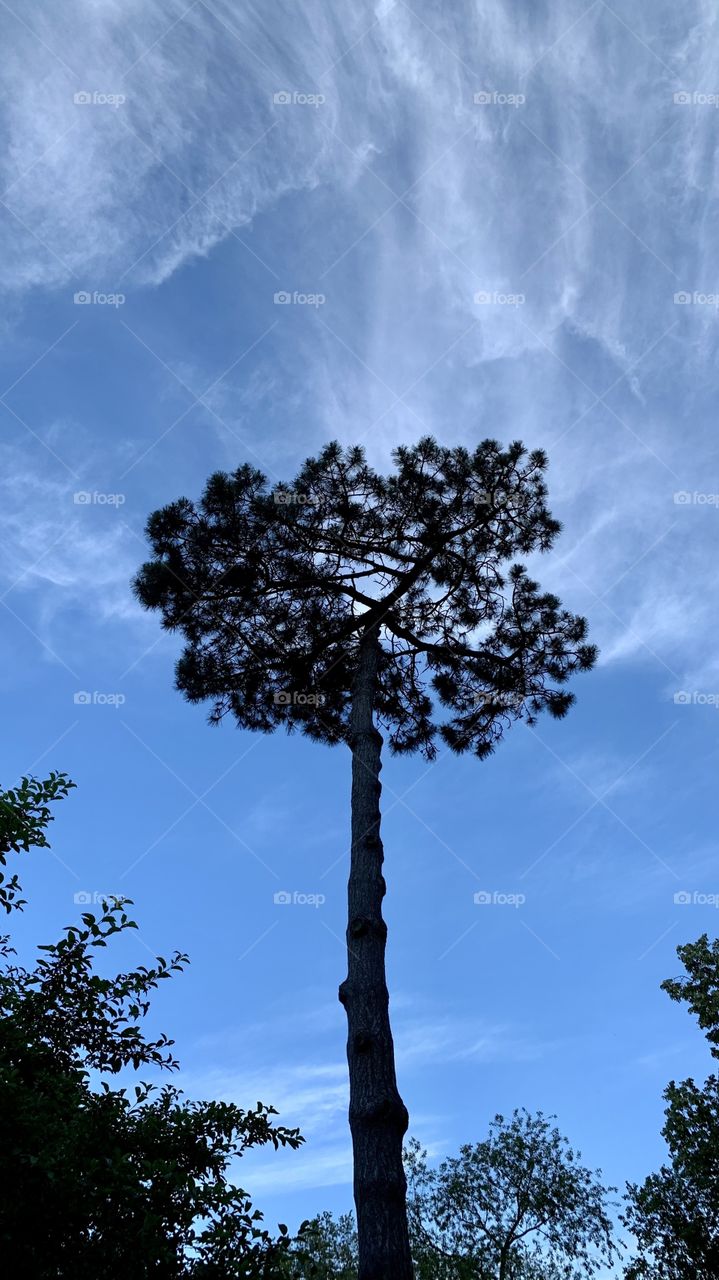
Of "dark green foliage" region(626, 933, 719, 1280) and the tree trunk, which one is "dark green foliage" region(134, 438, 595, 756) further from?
"dark green foliage" region(626, 933, 719, 1280)

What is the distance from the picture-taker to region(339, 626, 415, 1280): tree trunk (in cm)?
585

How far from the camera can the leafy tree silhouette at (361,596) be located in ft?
37.6

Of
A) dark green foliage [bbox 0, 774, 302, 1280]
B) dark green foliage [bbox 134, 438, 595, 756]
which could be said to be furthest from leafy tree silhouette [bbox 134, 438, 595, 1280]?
dark green foliage [bbox 0, 774, 302, 1280]

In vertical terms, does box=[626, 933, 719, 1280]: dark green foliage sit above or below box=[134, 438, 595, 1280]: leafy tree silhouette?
below

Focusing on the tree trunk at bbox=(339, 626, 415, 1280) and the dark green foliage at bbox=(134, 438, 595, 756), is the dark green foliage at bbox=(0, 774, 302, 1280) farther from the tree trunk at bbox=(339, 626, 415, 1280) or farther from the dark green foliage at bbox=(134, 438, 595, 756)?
the dark green foliage at bbox=(134, 438, 595, 756)

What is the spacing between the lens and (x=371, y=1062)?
269 inches

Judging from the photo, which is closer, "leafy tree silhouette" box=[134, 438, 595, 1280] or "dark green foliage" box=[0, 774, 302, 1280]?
"dark green foliage" box=[0, 774, 302, 1280]

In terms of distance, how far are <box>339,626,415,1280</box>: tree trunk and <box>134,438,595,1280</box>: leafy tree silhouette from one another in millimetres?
1630

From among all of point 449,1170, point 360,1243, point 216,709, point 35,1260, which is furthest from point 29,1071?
point 449,1170

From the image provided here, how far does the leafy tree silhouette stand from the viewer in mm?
11469

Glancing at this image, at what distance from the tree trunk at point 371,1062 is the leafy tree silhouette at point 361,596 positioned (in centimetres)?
163

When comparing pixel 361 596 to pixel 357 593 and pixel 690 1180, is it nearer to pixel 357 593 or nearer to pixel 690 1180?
pixel 357 593

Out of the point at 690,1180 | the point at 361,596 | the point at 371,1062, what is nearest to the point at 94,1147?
the point at 371,1062

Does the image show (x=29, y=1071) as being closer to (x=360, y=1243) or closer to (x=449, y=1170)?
(x=360, y=1243)
